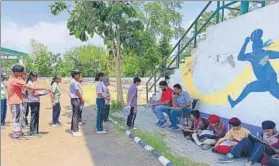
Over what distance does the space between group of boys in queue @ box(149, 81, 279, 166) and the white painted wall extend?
1.94 ft

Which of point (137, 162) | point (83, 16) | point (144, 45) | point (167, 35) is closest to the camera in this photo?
point (137, 162)

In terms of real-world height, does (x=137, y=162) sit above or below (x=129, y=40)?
below

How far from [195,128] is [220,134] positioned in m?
0.82

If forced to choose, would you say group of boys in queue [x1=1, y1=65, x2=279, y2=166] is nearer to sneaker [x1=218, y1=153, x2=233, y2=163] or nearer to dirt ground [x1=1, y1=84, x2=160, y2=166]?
sneaker [x1=218, y1=153, x2=233, y2=163]

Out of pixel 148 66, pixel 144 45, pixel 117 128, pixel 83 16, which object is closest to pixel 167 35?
pixel 148 66

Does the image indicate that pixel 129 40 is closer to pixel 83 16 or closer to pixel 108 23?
pixel 108 23

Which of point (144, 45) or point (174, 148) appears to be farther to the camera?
point (144, 45)

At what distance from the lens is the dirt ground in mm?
6391

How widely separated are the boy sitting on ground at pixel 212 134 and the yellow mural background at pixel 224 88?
0.90 m

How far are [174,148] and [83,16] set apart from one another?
7.68 metres

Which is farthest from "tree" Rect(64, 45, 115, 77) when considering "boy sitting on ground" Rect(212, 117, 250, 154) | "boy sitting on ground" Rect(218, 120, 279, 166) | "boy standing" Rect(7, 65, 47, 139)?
"boy sitting on ground" Rect(218, 120, 279, 166)

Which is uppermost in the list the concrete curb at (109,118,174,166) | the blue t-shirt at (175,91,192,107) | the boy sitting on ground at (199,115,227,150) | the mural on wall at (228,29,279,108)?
the mural on wall at (228,29,279,108)

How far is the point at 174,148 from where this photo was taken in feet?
24.7

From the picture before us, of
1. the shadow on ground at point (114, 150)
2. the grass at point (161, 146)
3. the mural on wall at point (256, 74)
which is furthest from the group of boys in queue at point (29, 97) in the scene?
the mural on wall at point (256, 74)
